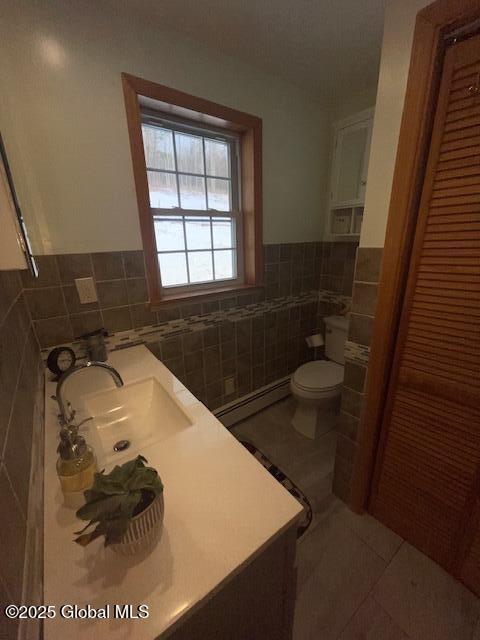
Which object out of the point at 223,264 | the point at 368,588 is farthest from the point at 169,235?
the point at 368,588

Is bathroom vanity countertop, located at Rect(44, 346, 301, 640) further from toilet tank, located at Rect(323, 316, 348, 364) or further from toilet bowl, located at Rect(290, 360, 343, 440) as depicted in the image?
toilet tank, located at Rect(323, 316, 348, 364)

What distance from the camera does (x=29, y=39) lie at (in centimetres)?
91

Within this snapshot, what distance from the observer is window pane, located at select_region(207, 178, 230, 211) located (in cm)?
159

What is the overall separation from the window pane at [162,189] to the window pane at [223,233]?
0.30 meters

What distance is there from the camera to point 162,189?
1419 millimetres

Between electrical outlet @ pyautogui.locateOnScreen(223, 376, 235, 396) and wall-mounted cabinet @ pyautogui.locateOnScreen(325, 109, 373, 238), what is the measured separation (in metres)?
1.38

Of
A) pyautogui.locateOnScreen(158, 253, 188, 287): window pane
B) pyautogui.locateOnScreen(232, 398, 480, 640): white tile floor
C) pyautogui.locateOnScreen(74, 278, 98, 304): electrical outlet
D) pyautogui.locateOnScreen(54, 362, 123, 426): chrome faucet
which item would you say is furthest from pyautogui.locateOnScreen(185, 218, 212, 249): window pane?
pyautogui.locateOnScreen(232, 398, 480, 640): white tile floor

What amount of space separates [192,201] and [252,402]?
5.02ft

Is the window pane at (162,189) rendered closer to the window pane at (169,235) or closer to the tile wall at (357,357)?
the window pane at (169,235)

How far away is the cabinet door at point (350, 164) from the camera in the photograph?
5.49 feet

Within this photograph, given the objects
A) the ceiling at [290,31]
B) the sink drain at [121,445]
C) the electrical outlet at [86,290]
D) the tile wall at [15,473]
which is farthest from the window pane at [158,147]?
the sink drain at [121,445]

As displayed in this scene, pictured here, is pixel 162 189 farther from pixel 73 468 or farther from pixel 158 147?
pixel 73 468

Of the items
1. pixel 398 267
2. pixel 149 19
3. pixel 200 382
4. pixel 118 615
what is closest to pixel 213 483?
pixel 118 615

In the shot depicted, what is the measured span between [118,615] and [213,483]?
25 cm
